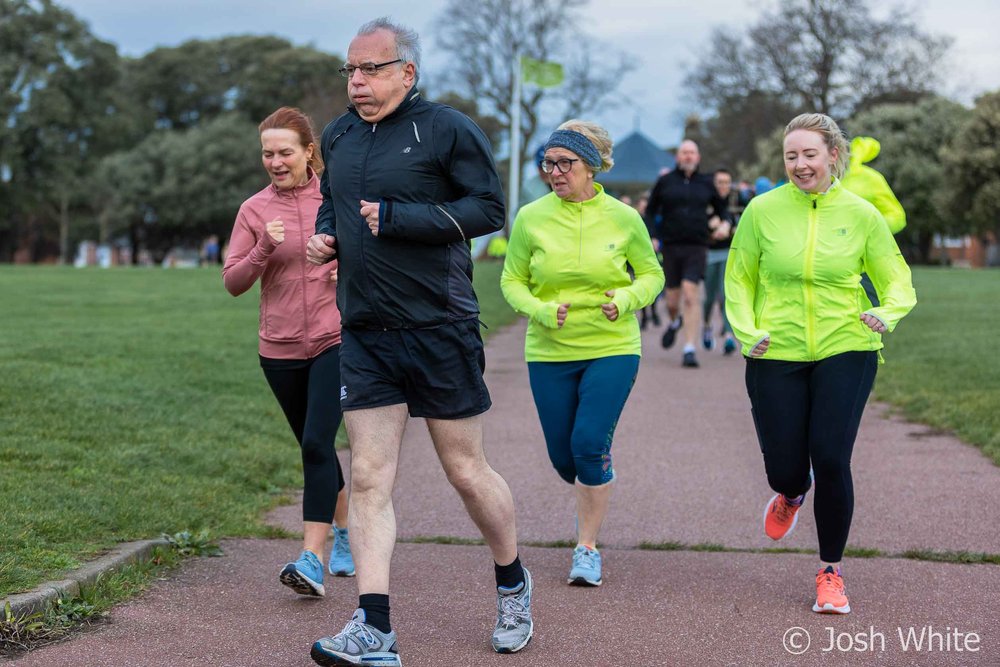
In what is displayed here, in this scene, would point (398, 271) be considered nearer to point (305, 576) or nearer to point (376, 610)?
point (376, 610)

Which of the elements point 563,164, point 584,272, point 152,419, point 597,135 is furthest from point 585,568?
point 152,419

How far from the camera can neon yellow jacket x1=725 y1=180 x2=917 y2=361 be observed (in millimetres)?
5074

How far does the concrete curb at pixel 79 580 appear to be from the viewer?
15.2 ft

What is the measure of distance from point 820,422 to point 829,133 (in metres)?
1.18

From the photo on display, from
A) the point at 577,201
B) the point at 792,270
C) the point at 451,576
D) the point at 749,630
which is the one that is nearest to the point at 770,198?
the point at 792,270

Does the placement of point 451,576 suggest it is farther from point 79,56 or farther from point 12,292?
point 79,56

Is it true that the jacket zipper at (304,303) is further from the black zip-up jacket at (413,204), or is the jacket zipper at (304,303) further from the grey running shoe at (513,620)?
the grey running shoe at (513,620)

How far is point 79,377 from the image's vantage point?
35.3 feet

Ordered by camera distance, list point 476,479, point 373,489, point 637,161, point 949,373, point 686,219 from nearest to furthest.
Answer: point 373,489, point 476,479, point 949,373, point 686,219, point 637,161

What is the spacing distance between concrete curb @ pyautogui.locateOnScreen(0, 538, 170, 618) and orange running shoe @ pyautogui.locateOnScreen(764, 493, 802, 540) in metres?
2.69

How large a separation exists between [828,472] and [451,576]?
168 centimetres

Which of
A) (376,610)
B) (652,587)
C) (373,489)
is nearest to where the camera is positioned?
(376,610)

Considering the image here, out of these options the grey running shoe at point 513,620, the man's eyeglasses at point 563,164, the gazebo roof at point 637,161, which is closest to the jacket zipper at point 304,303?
the man's eyeglasses at point 563,164

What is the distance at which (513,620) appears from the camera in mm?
4562
